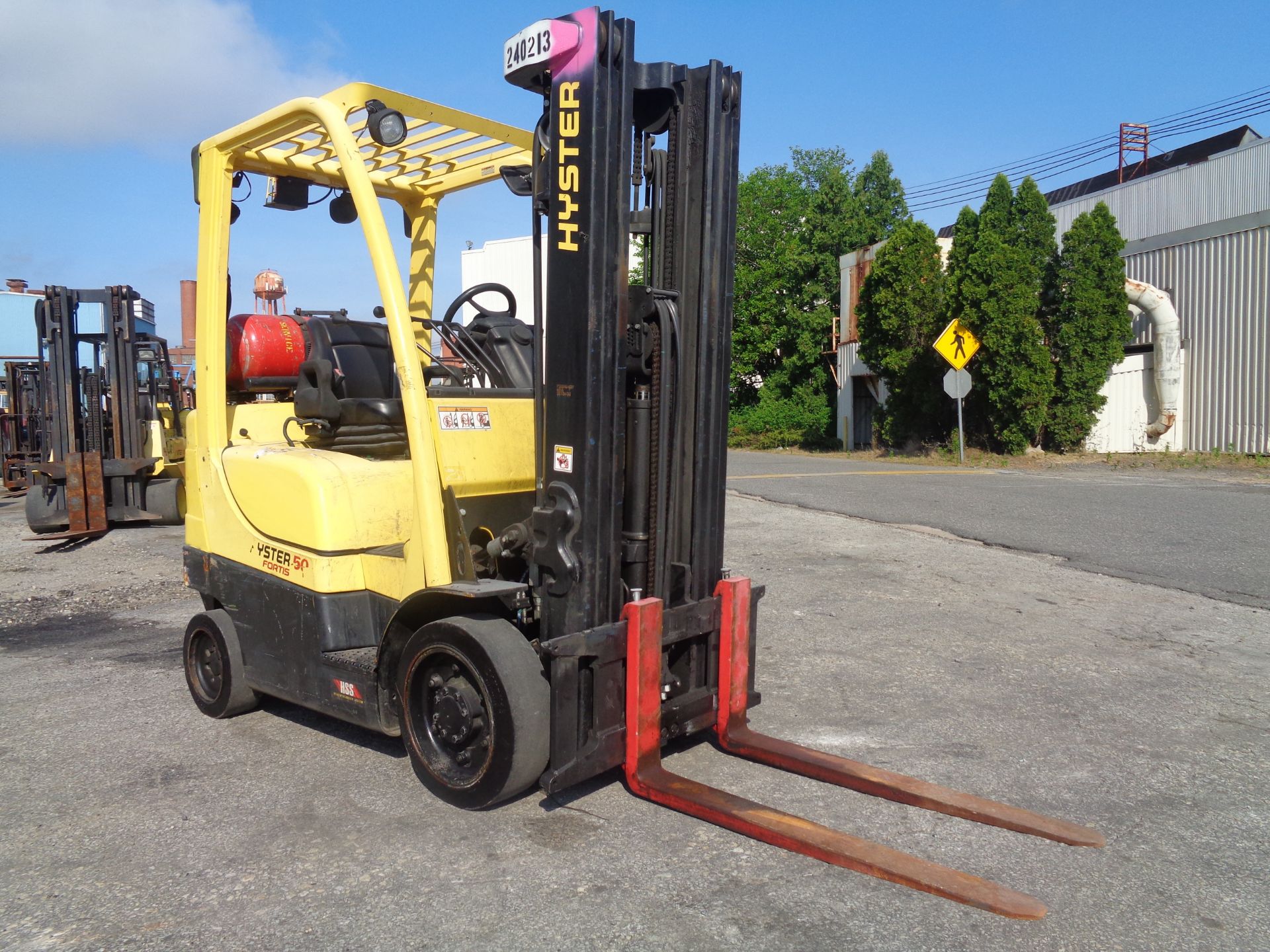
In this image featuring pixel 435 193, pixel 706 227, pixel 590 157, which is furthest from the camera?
pixel 435 193

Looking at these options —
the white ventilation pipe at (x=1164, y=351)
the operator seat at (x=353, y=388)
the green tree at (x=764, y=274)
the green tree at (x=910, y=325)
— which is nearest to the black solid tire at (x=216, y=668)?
the operator seat at (x=353, y=388)

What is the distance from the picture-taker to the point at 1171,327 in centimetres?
2356

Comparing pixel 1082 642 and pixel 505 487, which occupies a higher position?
pixel 505 487

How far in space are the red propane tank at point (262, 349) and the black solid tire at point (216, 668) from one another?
4.11 ft

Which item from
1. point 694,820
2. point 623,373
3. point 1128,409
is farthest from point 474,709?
point 1128,409

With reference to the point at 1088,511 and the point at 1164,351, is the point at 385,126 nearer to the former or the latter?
the point at 1088,511

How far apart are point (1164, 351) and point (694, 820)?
76.7 ft

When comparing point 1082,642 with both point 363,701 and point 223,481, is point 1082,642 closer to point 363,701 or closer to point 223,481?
point 363,701

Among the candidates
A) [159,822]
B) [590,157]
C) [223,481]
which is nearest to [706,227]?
[590,157]

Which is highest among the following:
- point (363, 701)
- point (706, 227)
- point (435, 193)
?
point (435, 193)

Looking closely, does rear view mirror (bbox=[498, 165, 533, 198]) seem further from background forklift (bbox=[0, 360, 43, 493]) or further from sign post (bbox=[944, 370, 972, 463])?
sign post (bbox=[944, 370, 972, 463])

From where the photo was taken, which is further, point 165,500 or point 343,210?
point 165,500

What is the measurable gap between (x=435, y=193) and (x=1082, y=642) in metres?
5.14

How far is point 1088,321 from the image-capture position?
24.2 m
